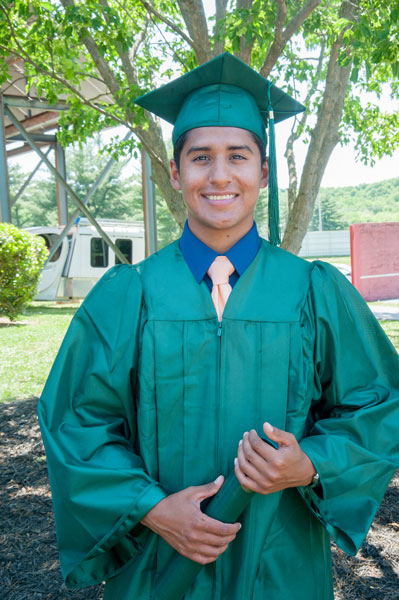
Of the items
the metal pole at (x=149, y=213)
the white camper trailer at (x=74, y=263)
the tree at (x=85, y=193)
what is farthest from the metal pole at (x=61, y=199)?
the tree at (x=85, y=193)

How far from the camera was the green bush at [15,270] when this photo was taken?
37.5ft

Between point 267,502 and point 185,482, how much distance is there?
0.77 ft

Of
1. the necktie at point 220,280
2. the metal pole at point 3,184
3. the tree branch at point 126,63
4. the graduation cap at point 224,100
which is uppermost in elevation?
the metal pole at point 3,184

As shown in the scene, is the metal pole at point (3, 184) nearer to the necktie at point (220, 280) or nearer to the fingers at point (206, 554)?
the necktie at point (220, 280)

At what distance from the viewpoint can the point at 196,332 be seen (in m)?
1.53

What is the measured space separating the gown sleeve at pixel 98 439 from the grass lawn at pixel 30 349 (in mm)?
5011

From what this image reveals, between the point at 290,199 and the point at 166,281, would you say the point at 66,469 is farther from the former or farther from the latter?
the point at 290,199

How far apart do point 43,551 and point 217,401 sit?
7.66ft

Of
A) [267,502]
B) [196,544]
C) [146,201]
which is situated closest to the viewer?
[196,544]

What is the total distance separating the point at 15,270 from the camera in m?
11.6

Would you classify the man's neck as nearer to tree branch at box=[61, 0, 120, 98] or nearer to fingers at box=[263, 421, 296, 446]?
fingers at box=[263, 421, 296, 446]

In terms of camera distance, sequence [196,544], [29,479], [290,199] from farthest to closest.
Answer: [290,199] → [29,479] → [196,544]

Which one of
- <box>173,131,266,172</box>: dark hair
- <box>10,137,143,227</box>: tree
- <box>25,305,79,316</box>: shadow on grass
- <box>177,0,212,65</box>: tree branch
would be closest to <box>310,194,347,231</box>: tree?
<box>10,137,143,227</box>: tree

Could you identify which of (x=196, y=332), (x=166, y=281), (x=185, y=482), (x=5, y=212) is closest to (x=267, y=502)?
(x=185, y=482)
